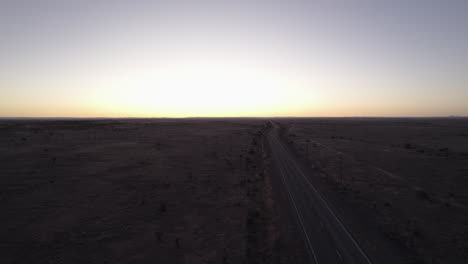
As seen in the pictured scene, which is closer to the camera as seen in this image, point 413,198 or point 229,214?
point 229,214

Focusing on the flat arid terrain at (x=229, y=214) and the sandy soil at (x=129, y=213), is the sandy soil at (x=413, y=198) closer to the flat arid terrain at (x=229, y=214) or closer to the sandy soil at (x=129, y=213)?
the flat arid terrain at (x=229, y=214)

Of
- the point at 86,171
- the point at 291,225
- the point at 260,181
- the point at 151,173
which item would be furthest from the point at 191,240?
the point at 86,171

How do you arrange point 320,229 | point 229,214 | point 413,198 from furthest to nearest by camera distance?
1. point 413,198
2. point 229,214
3. point 320,229

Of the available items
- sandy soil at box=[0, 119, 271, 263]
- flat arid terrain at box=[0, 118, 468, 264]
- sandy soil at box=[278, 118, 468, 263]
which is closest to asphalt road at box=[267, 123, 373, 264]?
flat arid terrain at box=[0, 118, 468, 264]

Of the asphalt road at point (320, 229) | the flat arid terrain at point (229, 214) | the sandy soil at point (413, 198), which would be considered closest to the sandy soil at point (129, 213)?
the flat arid terrain at point (229, 214)

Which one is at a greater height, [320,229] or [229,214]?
[320,229]

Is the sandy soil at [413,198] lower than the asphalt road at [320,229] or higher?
lower

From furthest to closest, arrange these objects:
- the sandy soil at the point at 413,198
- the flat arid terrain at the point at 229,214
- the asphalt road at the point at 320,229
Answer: the sandy soil at the point at 413,198 → the flat arid terrain at the point at 229,214 → the asphalt road at the point at 320,229

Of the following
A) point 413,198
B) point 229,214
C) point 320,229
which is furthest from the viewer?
point 413,198

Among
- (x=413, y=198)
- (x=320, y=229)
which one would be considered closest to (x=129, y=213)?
(x=320, y=229)

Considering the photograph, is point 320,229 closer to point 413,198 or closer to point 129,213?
point 413,198
